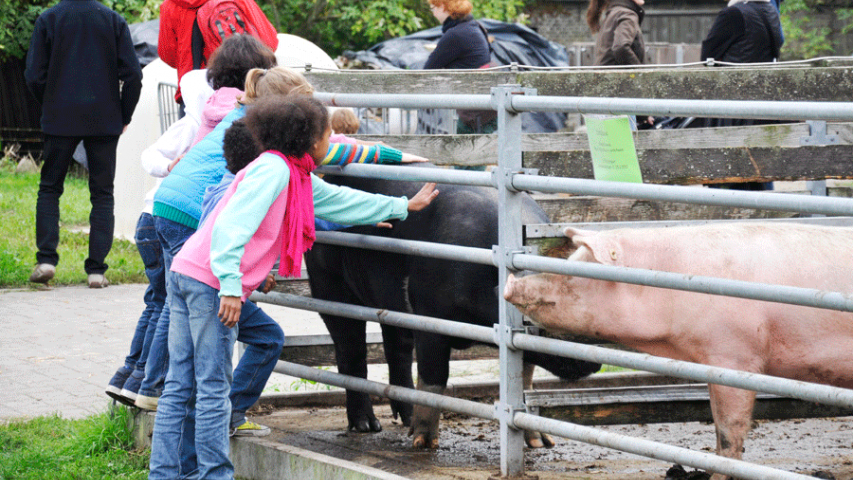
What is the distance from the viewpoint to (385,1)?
16.5m

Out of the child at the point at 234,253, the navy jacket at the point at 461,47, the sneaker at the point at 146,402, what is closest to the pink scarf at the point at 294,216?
the child at the point at 234,253

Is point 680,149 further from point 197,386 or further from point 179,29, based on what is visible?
point 179,29

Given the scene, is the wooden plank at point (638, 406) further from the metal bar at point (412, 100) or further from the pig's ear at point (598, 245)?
the metal bar at point (412, 100)

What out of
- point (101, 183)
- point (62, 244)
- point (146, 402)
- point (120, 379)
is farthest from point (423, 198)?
point (62, 244)

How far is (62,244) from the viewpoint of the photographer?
33.0ft

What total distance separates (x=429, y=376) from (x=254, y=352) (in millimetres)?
706

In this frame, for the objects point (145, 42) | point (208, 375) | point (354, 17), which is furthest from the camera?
point (354, 17)

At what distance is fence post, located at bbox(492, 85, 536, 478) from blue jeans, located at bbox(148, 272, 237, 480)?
3.24 feet

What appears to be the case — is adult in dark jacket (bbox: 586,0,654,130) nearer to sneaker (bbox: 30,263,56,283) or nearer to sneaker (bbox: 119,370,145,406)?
sneaker (bbox: 119,370,145,406)

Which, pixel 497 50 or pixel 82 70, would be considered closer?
pixel 82 70

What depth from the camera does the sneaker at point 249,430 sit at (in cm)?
438

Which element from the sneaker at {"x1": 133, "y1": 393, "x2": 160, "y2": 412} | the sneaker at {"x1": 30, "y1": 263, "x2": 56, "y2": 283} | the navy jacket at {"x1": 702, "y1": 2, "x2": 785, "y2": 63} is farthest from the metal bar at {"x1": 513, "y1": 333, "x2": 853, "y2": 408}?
the sneaker at {"x1": 30, "y1": 263, "x2": 56, "y2": 283}

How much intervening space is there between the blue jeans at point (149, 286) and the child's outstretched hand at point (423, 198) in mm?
1207

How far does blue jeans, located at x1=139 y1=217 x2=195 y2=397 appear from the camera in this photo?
4109 millimetres
